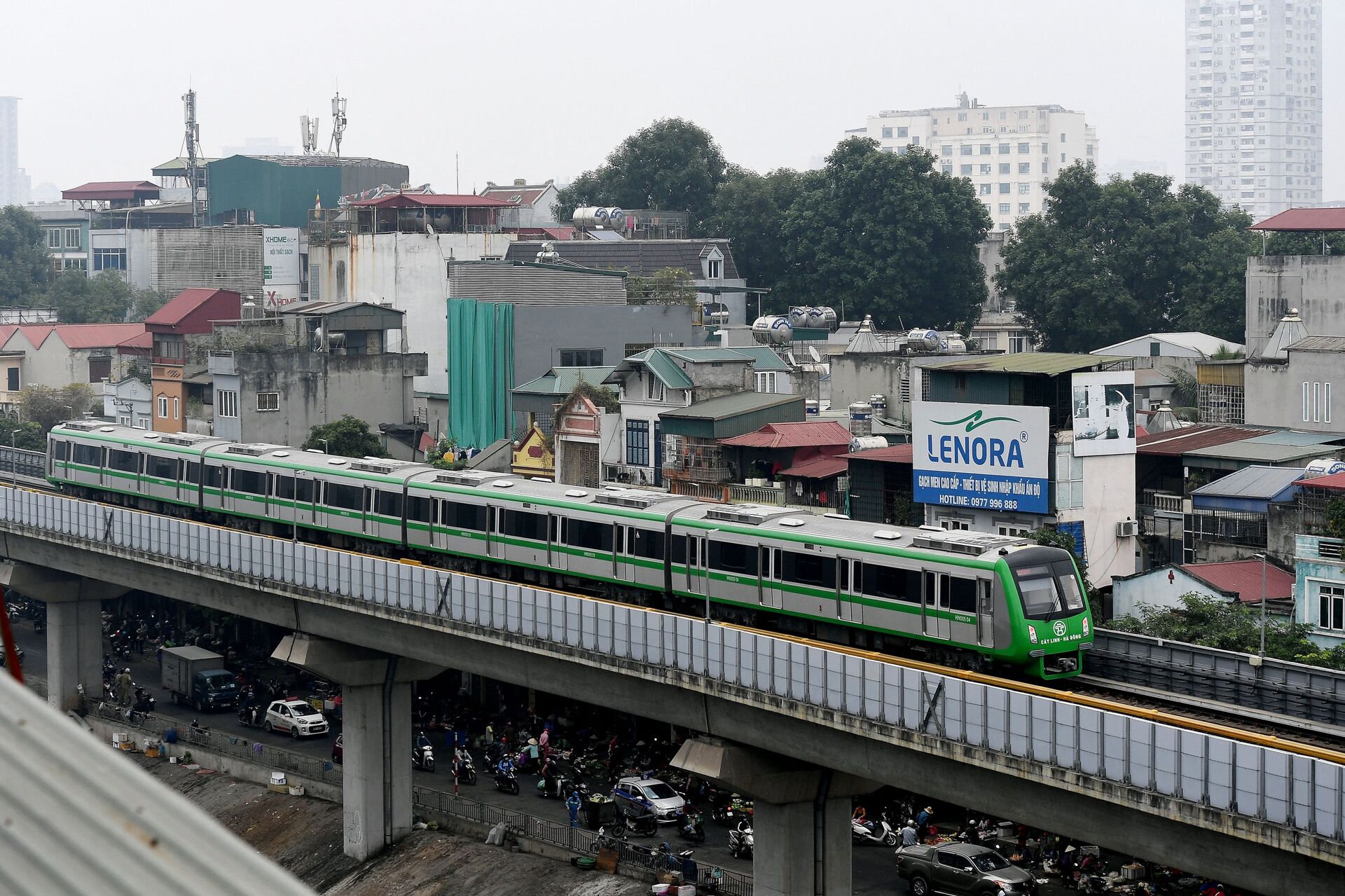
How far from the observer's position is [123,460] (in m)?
56.8

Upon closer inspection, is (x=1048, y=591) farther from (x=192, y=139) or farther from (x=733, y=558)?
(x=192, y=139)

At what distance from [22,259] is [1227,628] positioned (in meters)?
114

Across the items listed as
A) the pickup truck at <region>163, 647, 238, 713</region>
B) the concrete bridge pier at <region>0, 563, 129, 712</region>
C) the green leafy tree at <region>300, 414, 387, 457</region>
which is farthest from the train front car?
the green leafy tree at <region>300, 414, 387, 457</region>

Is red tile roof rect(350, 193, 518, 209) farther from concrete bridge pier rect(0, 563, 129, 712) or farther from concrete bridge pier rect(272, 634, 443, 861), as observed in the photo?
concrete bridge pier rect(272, 634, 443, 861)

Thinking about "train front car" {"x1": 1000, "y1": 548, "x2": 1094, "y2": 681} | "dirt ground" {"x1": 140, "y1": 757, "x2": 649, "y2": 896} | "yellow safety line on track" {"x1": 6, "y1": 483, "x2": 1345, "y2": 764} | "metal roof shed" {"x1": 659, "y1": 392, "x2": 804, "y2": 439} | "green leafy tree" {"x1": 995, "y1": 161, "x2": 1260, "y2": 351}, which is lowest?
"dirt ground" {"x1": 140, "y1": 757, "x2": 649, "y2": 896}

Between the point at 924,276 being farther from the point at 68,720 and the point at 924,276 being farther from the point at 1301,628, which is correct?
the point at 68,720

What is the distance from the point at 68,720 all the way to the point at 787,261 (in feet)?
340

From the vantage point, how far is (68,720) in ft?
18.0

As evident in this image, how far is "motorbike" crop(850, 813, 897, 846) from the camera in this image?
135ft

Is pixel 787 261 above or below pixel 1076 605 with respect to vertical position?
above

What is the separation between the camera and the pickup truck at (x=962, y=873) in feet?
116

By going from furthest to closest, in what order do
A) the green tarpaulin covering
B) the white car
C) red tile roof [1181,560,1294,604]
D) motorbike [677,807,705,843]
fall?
the green tarpaulin covering, the white car, red tile roof [1181,560,1294,604], motorbike [677,807,705,843]

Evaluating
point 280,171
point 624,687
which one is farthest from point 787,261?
point 624,687

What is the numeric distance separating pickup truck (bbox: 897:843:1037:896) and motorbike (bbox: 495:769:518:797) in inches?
548
